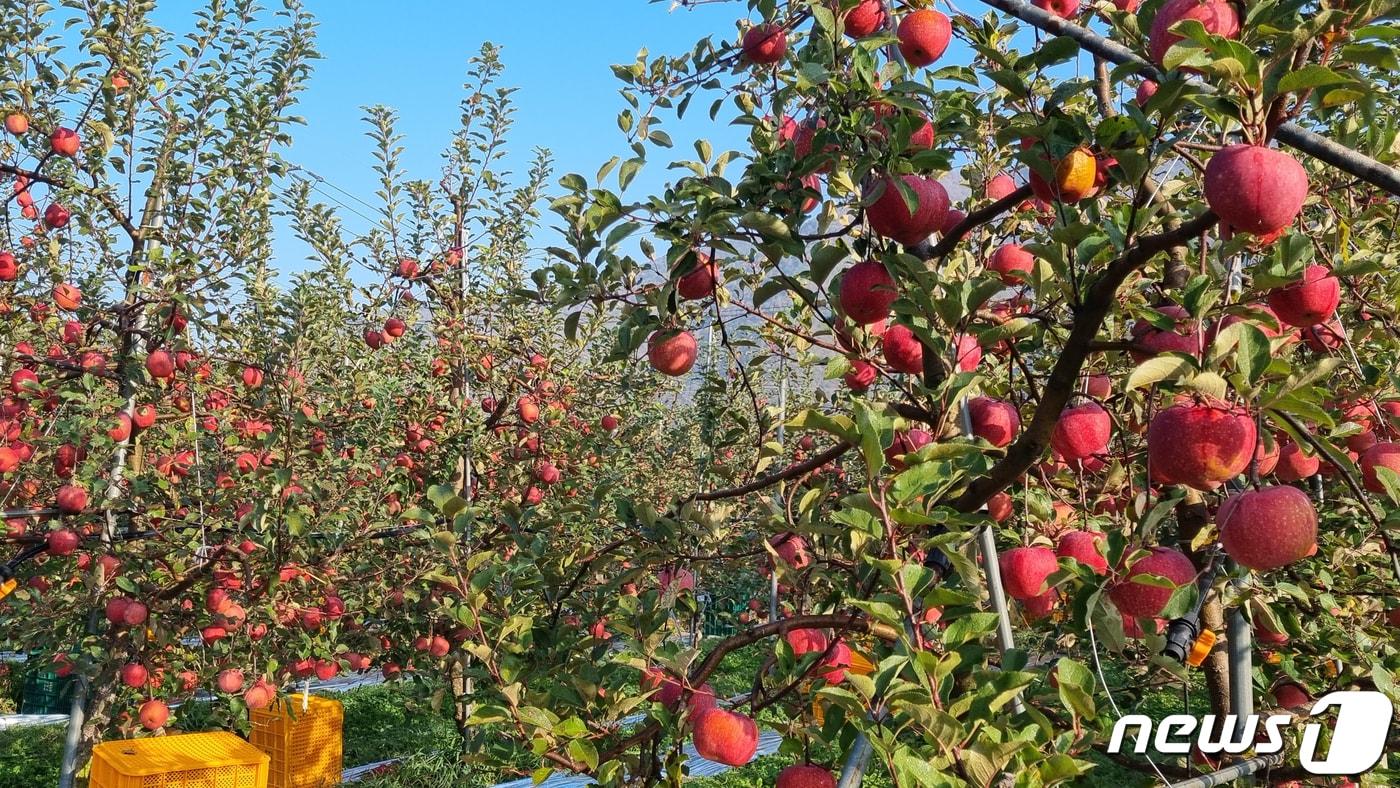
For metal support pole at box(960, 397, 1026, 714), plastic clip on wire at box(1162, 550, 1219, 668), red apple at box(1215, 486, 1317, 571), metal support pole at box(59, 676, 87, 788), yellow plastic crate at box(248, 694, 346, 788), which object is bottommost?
yellow plastic crate at box(248, 694, 346, 788)

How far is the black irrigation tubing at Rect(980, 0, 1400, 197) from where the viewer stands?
0.90 meters

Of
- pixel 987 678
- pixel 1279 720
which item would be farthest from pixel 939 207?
pixel 1279 720

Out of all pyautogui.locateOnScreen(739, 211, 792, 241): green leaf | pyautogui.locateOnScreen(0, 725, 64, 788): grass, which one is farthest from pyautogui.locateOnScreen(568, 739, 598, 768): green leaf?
pyautogui.locateOnScreen(0, 725, 64, 788): grass

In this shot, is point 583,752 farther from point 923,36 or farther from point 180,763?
point 180,763

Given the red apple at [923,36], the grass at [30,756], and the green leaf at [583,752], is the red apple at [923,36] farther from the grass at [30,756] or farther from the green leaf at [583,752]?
the grass at [30,756]

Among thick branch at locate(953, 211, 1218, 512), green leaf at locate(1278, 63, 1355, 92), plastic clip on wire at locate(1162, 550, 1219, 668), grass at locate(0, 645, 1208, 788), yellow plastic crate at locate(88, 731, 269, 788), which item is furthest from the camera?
grass at locate(0, 645, 1208, 788)

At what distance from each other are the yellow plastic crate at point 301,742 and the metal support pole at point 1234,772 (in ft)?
17.1

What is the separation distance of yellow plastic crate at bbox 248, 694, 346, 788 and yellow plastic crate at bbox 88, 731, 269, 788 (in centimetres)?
81

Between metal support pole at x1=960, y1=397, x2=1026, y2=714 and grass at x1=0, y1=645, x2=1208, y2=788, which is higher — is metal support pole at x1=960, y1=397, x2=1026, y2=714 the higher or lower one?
the higher one

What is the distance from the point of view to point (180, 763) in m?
4.29

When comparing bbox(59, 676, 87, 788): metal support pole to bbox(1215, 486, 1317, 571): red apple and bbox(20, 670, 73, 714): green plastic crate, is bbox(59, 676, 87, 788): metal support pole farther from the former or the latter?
bbox(20, 670, 73, 714): green plastic crate

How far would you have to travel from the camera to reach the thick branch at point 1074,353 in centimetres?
98

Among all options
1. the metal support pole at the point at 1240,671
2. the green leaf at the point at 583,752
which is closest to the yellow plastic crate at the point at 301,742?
the green leaf at the point at 583,752

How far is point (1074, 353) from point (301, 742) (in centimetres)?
595
